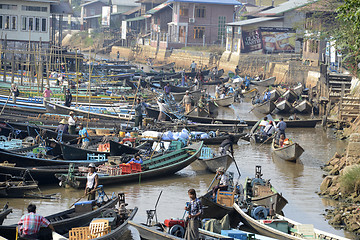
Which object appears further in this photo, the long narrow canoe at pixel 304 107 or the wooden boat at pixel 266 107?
the wooden boat at pixel 266 107

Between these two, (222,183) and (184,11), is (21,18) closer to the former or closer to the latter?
(184,11)

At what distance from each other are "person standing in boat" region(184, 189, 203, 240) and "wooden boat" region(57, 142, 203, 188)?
23.2 ft

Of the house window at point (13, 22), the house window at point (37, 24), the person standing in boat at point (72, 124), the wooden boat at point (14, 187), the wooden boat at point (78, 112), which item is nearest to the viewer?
the wooden boat at point (14, 187)

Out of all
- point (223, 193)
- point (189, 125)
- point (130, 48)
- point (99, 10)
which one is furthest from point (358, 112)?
point (99, 10)

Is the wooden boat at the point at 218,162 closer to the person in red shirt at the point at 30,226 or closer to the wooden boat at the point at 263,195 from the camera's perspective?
the wooden boat at the point at 263,195

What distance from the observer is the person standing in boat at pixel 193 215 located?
12.4 meters

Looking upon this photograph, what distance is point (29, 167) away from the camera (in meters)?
19.3

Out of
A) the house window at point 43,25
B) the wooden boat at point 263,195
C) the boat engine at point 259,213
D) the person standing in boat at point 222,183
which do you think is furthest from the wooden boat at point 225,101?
the boat engine at point 259,213

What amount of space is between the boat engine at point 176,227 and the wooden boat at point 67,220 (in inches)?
73.9

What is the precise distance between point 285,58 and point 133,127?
33638 mm

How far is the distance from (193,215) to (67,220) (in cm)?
308

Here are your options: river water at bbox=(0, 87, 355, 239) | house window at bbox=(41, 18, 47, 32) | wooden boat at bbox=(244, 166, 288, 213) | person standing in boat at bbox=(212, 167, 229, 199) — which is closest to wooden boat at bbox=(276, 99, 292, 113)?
river water at bbox=(0, 87, 355, 239)

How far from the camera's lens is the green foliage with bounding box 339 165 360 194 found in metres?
17.6

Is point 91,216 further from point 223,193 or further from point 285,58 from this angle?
point 285,58
